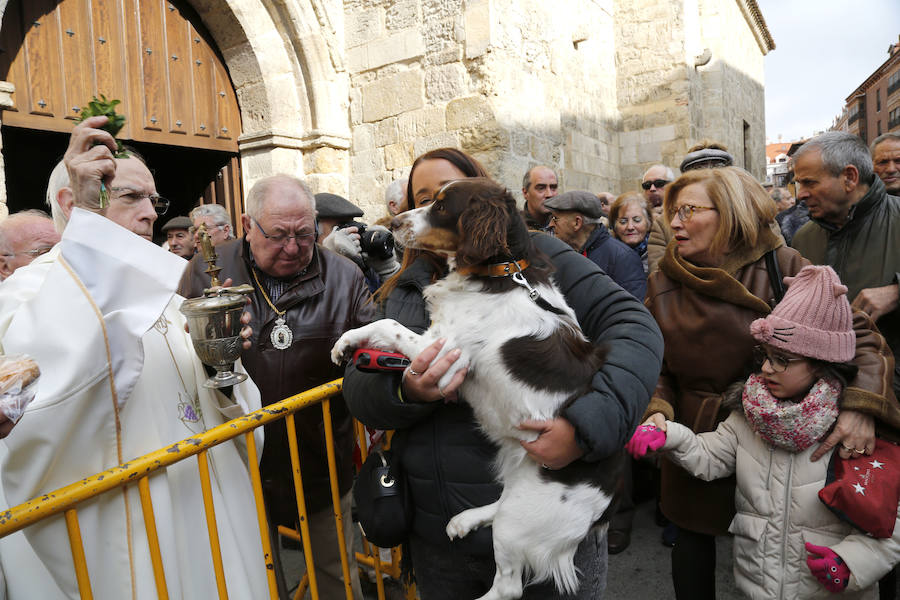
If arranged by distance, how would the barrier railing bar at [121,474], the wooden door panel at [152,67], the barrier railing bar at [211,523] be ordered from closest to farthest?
the barrier railing bar at [121,474] → the barrier railing bar at [211,523] → the wooden door panel at [152,67]

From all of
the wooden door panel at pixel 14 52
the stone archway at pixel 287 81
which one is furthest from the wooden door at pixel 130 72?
the stone archway at pixel 287 81

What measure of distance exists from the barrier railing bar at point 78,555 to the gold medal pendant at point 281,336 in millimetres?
1233

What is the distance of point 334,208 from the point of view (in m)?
4.71

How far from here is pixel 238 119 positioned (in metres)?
6.19

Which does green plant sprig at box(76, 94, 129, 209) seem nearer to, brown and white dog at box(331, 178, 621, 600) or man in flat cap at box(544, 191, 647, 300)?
brown and white dog at box(331, 178, 621, 600)

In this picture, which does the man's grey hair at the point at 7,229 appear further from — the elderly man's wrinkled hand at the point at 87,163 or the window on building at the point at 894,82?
the window on building at the point at 894,82

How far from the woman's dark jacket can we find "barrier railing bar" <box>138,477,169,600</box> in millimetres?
626

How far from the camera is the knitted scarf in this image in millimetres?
2018

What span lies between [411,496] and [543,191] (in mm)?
4023

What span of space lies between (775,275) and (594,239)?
2.06m

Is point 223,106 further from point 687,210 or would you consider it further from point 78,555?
point 78,555

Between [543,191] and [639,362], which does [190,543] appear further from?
[543,191]

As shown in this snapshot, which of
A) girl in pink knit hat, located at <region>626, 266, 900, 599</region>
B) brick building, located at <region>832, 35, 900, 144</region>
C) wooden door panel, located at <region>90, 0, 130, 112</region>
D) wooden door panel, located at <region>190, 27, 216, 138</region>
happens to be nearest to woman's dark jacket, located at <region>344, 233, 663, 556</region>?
girl in pink knit hat, located at <region>626, 266, 900, 599</region>

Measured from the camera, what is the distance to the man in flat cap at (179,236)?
550 centimetres
